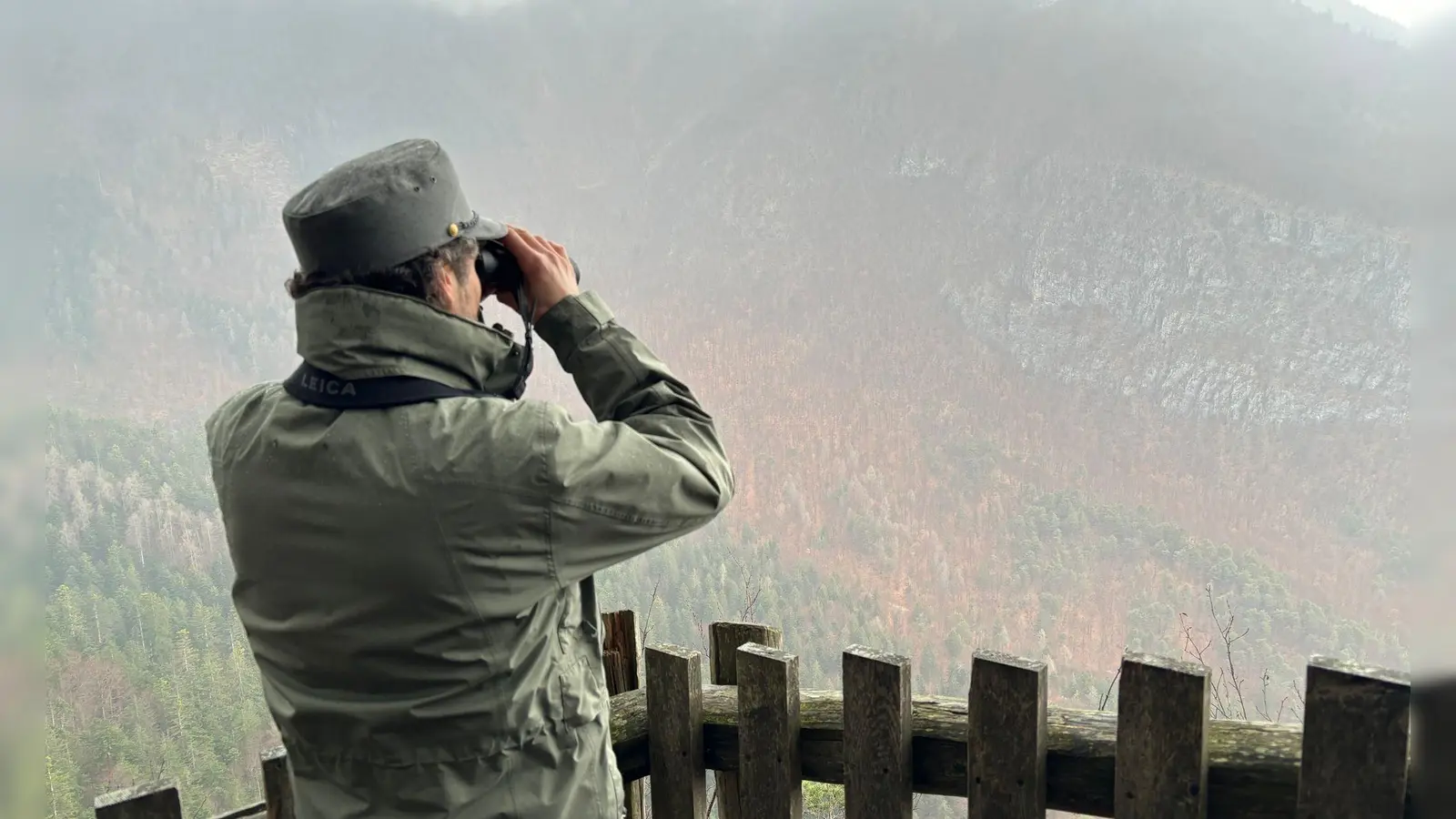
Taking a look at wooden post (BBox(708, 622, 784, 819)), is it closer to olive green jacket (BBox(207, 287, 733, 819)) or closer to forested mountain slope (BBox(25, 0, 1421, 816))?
olive green jacket (BBox(207, 287, 733, 819))

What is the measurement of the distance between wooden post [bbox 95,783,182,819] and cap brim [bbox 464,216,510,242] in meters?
0.94

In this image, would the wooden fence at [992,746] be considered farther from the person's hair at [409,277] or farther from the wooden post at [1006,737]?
the person's hair at [409,277]

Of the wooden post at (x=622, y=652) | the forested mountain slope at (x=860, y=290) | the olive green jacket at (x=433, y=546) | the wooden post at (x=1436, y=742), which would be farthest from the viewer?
the forested mountain slope at (x=860, y=290)

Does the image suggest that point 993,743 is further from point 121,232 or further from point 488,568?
point 121,232

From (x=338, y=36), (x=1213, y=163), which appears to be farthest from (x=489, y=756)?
(x=1213, y=163)

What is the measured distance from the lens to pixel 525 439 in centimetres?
102

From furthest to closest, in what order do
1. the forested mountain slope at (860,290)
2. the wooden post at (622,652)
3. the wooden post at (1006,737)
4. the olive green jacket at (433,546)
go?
the forested mountain slope at (860,290) → the wooden post at (622,652) → the wooden post at (1006,737) → the olive green jacket at (433,546)

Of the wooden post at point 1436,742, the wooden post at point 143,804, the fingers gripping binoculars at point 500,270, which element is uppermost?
the fingers gripping binoculars at point 500,270

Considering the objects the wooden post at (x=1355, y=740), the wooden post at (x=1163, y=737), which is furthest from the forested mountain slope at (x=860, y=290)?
the wooden post at (x=1355, y=740)

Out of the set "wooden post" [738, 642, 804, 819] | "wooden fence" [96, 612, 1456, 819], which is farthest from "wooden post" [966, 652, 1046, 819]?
"wooden post" [738, 642, 804, 819]

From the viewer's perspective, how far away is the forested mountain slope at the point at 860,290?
30.1 m

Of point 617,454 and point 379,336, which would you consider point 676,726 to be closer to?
point 617,454

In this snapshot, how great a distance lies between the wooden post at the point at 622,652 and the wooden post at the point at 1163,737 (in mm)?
931

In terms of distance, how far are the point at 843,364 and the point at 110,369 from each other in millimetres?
39812
